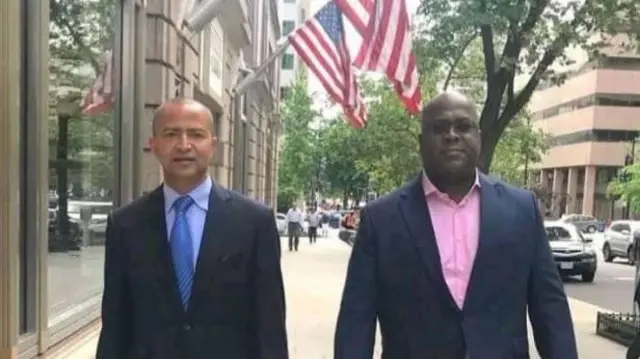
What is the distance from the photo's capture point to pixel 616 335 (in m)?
9.70

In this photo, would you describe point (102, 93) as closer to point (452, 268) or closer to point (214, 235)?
point (214, 235)

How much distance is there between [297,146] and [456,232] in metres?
56.5

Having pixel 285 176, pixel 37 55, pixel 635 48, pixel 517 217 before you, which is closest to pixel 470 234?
pixel 517 217

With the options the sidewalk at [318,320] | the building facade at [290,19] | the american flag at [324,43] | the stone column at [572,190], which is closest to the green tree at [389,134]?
the sidewalk at [318,320]

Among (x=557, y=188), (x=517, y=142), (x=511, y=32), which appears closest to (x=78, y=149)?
(x=511, y=32)

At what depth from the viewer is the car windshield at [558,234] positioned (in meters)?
19.5

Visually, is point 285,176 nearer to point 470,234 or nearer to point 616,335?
point 616,335

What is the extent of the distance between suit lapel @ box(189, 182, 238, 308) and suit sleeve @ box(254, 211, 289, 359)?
0.12 meters

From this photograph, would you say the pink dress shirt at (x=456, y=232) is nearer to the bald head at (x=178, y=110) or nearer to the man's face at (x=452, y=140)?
the man's face at (x=452, y=140)

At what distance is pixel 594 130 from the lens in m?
68.8

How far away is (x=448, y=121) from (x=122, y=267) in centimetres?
132

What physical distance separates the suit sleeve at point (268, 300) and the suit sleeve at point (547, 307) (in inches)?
37.6

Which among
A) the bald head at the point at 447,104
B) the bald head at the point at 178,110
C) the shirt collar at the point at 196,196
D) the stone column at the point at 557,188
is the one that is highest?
the bald head at the point at 447,104

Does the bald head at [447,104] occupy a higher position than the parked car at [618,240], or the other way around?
the bald head at [447,104]
